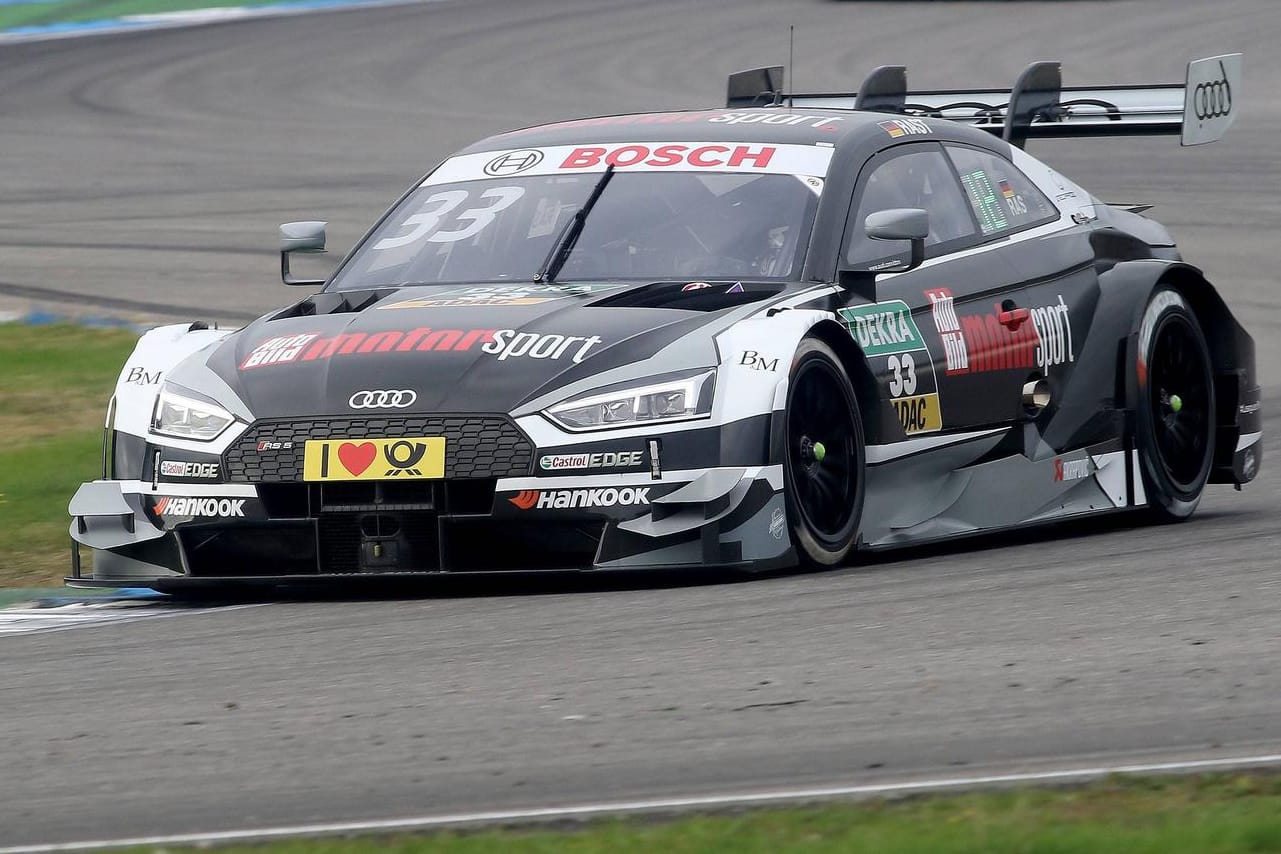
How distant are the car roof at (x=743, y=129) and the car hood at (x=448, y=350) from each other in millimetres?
961

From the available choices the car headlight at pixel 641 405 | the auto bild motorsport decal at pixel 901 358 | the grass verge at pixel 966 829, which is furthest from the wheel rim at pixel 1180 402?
the grass verge at pixel 966 829

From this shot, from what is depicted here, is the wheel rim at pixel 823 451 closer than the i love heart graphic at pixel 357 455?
No

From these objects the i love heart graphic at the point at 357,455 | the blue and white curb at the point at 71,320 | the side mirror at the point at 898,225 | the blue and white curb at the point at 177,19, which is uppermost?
the blue and white curb at the point at 177,19

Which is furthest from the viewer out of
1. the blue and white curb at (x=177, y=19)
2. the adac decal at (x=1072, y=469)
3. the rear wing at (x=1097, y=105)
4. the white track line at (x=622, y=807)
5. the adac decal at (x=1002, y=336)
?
the blue and white curb at (x=177, y=19)

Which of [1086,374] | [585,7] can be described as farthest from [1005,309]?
[585,7]

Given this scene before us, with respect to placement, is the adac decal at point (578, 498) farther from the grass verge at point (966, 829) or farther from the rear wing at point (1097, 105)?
the rear wing at point (1097, 105)

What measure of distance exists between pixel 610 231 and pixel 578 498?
1.44 m

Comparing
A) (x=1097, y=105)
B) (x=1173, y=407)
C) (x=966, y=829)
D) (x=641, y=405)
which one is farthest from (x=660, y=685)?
(x=1097, y=105)

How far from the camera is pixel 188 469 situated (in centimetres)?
698

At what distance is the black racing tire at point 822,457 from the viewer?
23.1ft

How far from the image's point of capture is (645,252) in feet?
25.5

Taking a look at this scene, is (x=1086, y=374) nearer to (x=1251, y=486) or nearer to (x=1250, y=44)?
(x=1251, y=486)

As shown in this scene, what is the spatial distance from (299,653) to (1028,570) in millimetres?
2331

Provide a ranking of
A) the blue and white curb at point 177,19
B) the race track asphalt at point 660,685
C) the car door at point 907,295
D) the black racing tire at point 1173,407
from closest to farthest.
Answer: the race track asphalt at point 660,685
the car door at point 907,295
the black racing tire at point 1173,407
the blue and white curb at point 177,19
